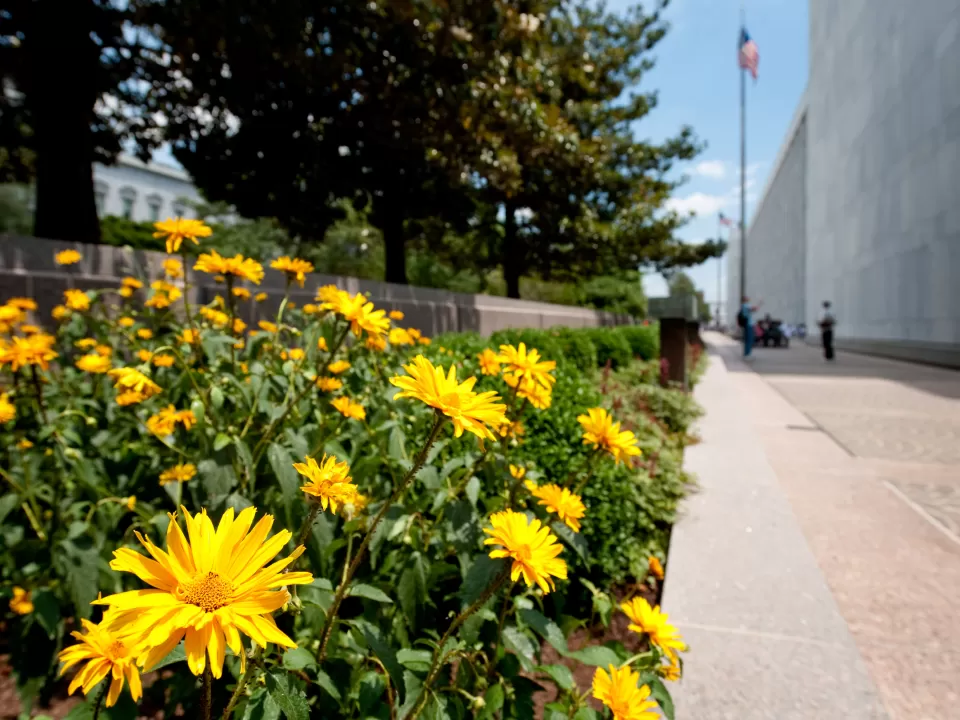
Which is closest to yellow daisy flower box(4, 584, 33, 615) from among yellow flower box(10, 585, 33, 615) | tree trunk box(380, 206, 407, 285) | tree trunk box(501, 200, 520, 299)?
yellow flower box(10, 585, 33, 615)

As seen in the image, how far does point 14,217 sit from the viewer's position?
118ft

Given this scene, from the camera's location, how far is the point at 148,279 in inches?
161

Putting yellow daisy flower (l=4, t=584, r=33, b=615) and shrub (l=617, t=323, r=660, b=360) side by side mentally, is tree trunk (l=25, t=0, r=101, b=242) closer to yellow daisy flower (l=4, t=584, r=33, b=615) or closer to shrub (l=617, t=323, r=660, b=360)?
yellow daisy flower (l=4, t=584, r=33, b=615)

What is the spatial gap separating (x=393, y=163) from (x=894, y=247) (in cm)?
1577

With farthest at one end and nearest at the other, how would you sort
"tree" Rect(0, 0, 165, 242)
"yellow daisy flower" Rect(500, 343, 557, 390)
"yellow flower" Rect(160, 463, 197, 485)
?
"tree" Rect(0, 0, 165, 242) < "yellow flower" Rect(160, 463, 197, 485) < "yellow daisy flower" Rect(500, 343, 557, 390)

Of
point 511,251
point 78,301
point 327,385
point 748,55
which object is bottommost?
point 327,385

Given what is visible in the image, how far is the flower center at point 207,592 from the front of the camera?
2.10ft

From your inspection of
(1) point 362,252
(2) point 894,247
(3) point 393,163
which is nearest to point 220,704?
(3) point 393,163

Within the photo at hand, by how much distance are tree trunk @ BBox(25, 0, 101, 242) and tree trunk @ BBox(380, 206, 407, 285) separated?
15.8 ft

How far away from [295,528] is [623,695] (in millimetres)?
792

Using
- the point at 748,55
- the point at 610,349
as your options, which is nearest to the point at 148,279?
the point at 610,349

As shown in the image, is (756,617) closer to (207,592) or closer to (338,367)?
(338,367)

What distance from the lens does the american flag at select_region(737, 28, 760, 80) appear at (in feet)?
75.6

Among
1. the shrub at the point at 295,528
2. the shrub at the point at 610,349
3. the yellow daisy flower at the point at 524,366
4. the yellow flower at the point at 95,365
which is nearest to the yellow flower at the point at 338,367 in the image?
the shrub at the point at 295,528
